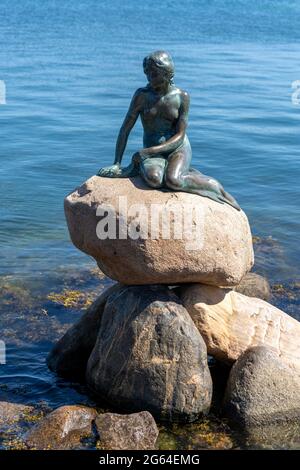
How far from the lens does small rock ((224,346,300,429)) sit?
868 cm

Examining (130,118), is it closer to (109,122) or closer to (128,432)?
(128,432)

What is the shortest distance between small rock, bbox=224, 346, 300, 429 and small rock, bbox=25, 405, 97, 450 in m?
1.59

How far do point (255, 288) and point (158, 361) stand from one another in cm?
383

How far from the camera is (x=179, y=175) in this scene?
29.0 ft

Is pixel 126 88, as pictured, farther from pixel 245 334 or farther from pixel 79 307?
pixel 245 334

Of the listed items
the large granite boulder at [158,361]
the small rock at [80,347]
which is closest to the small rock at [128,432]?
the large granite boulder at [158,361]

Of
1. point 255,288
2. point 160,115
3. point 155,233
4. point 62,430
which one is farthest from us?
point 255,288

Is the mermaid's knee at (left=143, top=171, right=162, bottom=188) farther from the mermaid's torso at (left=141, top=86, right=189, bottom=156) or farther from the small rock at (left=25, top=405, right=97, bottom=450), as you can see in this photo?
the small rock at (left=25, top=405, right=97, bottom=450)

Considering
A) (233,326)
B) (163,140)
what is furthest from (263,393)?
(163,140)

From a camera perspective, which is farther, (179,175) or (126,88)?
(126,88)

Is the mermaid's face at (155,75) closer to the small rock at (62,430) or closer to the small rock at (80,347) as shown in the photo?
the small rock at (80,347)

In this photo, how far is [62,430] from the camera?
324 inches
